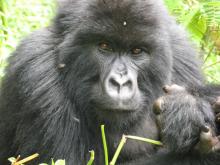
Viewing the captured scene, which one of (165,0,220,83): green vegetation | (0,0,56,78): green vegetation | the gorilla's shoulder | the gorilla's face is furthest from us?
(0,0,56,78): green vegetation

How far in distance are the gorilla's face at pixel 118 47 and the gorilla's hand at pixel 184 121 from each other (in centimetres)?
23

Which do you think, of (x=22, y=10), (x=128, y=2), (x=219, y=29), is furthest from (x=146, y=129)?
(x=22, y=10)

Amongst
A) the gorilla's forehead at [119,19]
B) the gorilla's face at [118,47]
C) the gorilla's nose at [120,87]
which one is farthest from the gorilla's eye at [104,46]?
the gorilla's nose at [120,87]

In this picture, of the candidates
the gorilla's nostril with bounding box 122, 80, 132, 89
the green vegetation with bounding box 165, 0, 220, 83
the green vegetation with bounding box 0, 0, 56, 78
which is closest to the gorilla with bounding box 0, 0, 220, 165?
the gorilla's nostril with bounding box 122, 80, 132, 89

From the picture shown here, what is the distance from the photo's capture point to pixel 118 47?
4.36 metres

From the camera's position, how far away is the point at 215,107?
4316 mm

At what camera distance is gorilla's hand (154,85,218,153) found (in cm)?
407

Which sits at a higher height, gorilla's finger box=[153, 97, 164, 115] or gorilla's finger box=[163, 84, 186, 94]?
gorilla's finger box=[163, 84, 186, 94]

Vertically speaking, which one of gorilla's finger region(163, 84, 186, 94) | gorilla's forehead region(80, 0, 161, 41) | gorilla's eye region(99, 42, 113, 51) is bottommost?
gorilla's finger region(163, 84, 186, 94)

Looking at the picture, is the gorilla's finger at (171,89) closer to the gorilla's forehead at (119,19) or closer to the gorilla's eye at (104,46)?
the gorilla's forehead at (119,19)

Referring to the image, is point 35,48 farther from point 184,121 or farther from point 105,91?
point 184,121

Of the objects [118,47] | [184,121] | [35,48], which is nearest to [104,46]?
[118,47]

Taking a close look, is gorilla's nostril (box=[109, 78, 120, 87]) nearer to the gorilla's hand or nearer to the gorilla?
the gorilla

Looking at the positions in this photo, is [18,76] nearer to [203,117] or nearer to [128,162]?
[128,162]
